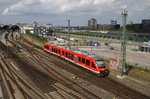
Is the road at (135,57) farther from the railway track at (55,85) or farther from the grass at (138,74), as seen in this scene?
the railway track at (55,85)

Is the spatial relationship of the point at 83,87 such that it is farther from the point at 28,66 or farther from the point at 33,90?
the point at 28,66

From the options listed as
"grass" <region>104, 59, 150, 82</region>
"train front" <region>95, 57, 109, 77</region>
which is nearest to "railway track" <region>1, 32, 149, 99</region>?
"train front" <region>95, 57, 109, 77</region>

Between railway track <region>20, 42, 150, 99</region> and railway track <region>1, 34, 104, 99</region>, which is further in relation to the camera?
railway track <region>20, 42, 150, 99</region>

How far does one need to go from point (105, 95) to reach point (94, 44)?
83580mm

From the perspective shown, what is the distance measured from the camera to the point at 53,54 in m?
66.1

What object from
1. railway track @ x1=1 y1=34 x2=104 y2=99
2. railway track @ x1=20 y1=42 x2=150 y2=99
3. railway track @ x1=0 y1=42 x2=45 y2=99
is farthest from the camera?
railway track @ x1=0 y1=42 x2=45 y2=99

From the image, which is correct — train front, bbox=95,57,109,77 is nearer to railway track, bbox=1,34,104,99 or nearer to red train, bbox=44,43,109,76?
red train, bbox=44,43,109,76

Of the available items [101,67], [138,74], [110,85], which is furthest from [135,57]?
[110,85]

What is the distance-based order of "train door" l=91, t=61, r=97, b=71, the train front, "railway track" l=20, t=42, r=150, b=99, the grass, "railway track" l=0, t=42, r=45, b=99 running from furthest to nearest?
"train door" l=91, t=61, r=97, b=71
the train front
the grass
"railway track" l=0, t=42, r=45, b=99
"railway track" l=20, t=42, r=150, b=99

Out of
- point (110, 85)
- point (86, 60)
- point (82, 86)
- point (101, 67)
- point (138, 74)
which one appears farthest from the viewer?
point (86, 60)

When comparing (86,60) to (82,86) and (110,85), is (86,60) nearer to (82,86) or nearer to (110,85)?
(110,85)

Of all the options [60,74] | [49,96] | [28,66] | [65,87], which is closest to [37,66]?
[28,66]

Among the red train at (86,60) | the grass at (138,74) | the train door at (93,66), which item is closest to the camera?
the grass at (138,74)

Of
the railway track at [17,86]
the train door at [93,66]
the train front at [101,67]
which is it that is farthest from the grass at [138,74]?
the railway track at [17,86]
